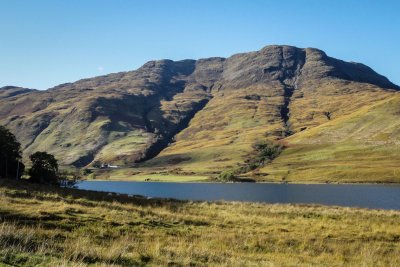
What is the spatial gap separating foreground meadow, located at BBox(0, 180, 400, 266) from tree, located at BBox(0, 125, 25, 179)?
4759 cm

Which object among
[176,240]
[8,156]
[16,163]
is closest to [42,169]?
[16,163]

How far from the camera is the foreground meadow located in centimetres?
1533

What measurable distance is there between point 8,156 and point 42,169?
23.9 ft

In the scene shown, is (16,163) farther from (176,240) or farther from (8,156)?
(176,240)

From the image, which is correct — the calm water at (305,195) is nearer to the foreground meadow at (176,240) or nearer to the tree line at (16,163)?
the tree line at (16,163)

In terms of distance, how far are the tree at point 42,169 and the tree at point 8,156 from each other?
349 centimetres

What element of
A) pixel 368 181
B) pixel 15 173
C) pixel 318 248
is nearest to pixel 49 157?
pixel 15 173

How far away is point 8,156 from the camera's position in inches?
3396

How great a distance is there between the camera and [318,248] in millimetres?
24828

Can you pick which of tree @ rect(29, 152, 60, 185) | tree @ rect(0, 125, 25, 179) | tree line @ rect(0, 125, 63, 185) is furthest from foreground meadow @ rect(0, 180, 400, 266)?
tree @ rect(0, 125, 25, 179)

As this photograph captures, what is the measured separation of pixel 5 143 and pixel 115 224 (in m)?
64.9

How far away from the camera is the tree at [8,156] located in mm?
84375

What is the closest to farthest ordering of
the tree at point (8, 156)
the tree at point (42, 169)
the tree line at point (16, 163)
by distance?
the tree at point (8, 156) → the tree line at point (16, 163) → the tree at point (42, 169)

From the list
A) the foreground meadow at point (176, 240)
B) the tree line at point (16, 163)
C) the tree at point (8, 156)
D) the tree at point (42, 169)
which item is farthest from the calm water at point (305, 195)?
the foreground meadow at point (176, 240)
